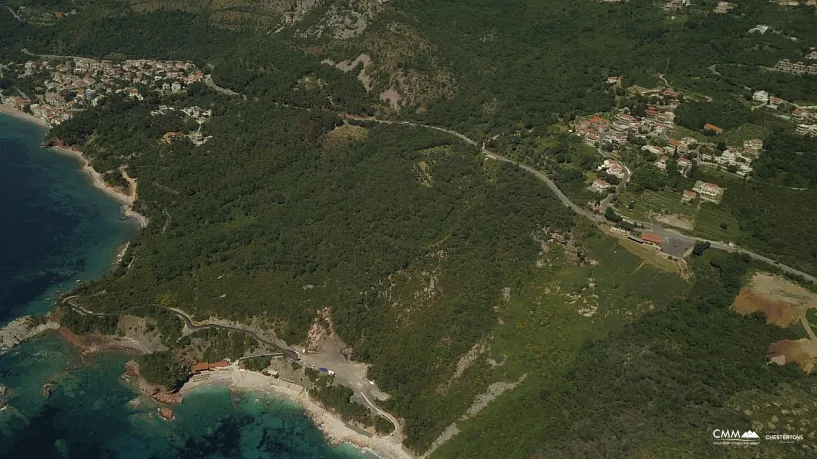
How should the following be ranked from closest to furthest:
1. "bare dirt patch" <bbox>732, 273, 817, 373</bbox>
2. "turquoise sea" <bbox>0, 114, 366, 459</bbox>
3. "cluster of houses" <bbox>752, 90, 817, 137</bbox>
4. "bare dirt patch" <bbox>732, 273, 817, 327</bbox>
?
"bare dirt patch" <bbox>732, 273, 817, 373</bbox> < "turquoise sea" <bbox>0, 114, 366, 459</bbox> < "bare dirt patch" <bbox>732, 273, 817, 327</bbox> < "cluster of houses" <bbox>752, 90, 817, 137</bbox>

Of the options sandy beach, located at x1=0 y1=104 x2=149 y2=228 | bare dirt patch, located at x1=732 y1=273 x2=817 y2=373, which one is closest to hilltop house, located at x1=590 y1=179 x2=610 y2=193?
bare dirt patch, located at x1=732 y1=273 x2=817 y2=373

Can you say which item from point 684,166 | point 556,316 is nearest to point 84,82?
point 556,316

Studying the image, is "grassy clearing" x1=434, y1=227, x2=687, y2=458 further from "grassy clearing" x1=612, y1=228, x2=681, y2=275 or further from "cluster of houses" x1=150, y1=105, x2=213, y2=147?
"cluster of houses" x1=150, y1=105, x2=213, y2=147

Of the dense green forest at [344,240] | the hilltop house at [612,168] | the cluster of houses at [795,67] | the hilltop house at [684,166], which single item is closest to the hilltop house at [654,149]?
the hilltop house at [684,166]

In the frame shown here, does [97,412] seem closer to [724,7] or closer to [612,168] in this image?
[612,168]

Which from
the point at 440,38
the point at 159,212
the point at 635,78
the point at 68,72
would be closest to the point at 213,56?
the point at 68,72
